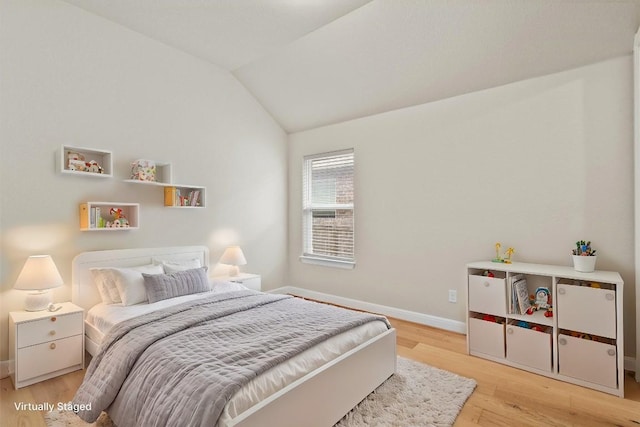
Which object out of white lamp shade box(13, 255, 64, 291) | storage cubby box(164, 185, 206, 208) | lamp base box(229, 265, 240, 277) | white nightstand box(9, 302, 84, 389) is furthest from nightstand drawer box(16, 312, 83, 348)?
lamp base box(229, 265, 240, 277)

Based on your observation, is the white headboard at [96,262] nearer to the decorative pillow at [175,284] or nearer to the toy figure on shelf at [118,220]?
the toy figure on shelf at [118,220]

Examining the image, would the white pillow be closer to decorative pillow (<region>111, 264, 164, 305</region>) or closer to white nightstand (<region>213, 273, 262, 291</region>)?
decorative pillow (<region>111, 264, 164, 305</region>)

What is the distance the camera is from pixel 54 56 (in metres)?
2.78

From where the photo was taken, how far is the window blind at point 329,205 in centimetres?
434

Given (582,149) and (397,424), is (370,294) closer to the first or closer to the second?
(397,424)

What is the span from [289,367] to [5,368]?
7.88ft

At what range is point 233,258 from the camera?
387cm

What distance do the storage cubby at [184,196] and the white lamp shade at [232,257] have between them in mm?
621

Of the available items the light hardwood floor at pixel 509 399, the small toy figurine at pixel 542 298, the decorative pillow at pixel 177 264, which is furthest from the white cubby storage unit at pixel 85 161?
the small toy figurine at pixel 542 298

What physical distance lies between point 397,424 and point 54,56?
3822 mm

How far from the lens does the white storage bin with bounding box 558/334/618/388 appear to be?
2264mm

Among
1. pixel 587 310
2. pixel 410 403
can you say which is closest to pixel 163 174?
pixel 410 403

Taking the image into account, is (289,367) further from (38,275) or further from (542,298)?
(542,298)

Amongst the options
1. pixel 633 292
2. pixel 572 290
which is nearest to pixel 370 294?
pixel 572 290
